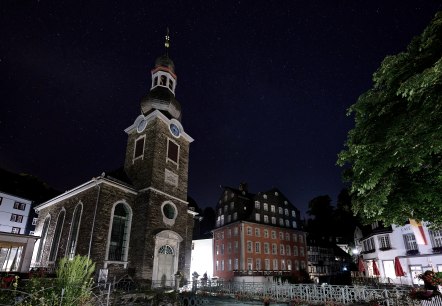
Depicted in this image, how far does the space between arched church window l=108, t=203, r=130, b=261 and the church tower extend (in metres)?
0.62

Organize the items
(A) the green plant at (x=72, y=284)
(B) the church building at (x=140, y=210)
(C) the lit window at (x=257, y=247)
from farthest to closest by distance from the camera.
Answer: (C) the lit window at (x=257, y=247) → (B) the church building at (x=140, y=210) → (A) the green plant at (x=72, y=284)

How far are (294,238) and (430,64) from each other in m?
46.3

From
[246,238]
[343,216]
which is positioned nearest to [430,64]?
[246,238]

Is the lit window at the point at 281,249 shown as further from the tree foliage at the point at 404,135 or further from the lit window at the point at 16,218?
the lit window at the point at 16,218

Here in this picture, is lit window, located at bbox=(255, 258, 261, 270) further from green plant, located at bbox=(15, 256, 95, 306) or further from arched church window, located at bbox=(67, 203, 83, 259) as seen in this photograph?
green plant, located at bbox=(15, 256, 95, 306)

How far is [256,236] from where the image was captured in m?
43.0

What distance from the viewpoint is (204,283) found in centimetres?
2308

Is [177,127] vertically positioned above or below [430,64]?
above

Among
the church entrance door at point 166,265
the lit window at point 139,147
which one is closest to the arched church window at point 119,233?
the church entrance door at point 166,265

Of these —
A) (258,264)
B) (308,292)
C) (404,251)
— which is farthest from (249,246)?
(308,292)

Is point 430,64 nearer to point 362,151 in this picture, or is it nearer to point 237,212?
point 362,151

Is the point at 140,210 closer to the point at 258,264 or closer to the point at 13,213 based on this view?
the point at 258,264

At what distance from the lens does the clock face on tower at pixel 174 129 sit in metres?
25.1

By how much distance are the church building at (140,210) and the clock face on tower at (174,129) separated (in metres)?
0.10
